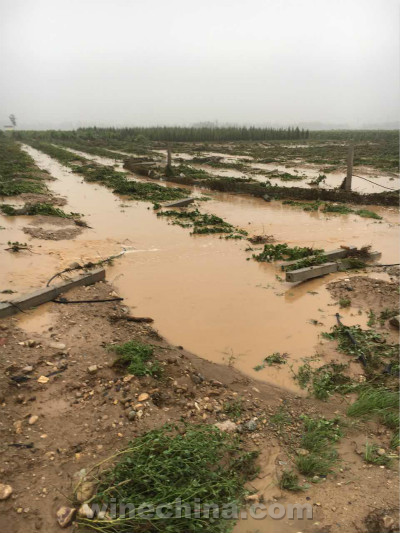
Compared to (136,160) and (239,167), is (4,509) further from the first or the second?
(136,160)

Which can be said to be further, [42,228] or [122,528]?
[42,228]

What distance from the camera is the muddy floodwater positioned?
4.93 metres

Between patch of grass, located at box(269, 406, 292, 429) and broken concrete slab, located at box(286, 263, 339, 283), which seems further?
broken concrete slab, located at box(286, 263, 339, 283)

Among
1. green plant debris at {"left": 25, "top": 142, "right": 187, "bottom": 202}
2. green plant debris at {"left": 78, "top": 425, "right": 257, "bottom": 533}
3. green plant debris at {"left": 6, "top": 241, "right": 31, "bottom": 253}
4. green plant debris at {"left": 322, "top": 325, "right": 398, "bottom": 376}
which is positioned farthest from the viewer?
green plant debris at {"left": 25, "top": 142, "right": 187, "bottom": 202}

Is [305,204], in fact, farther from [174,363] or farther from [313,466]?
[313,466]

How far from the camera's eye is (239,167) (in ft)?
72.2

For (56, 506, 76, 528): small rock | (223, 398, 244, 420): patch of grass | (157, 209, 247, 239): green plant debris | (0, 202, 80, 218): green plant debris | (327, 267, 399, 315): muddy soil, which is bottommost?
(223, 398, 244, 420): patch of grass

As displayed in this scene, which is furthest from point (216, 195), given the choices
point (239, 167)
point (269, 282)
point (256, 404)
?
point (256, 404)

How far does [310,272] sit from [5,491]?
226 inches

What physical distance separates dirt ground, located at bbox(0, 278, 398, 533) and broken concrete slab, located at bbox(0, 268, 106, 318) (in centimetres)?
29

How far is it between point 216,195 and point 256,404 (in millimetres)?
12690

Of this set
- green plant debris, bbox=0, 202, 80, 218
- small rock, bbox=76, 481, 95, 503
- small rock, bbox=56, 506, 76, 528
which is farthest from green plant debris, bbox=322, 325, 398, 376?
green plant debris, bbox=0, 202, 80, 218

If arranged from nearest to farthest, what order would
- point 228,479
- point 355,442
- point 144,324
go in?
point 228,479, point 355,442, point 144,324

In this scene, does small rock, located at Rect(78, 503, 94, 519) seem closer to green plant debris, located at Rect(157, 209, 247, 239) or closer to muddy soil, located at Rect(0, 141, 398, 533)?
muddy soil, located at Rect(0, 141, 398, 533)
